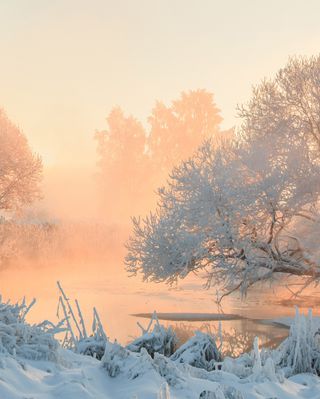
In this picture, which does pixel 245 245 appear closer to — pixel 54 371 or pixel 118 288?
pixel 118 288

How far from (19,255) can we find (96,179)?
3988 cm

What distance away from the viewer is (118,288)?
84.4ft

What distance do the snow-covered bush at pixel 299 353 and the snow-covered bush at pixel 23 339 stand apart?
355cm

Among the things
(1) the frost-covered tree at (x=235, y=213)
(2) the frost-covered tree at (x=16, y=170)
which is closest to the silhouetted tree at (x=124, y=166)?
(2) the frost-covered tree at (x=16, y=170)

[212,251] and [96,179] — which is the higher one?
[96,179]

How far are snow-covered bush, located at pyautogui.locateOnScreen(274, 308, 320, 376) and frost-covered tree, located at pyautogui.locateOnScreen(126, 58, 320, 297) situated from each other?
389 inches

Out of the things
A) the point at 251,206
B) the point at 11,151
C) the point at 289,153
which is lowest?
the point at 251,206

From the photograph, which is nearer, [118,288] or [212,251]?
[212,251]

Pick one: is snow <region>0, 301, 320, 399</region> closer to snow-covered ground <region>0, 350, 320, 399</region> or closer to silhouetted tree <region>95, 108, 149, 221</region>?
snow-covered ground <region>0, 350, 320, 399</region>

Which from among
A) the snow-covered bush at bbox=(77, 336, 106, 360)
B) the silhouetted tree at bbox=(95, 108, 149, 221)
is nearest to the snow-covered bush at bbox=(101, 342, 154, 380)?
the snow-covered bush at bbox=(77, 336, 106, 360)

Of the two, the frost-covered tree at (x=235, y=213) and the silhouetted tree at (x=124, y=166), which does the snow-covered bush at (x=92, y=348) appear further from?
the silhouetted tree at (x=124, y=166)

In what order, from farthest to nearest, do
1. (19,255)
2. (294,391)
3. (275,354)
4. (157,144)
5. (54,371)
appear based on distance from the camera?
(157,144) → (19,255) → (275,354) → (294,391) → (54,371)

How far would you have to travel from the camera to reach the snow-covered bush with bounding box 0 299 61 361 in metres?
5.70

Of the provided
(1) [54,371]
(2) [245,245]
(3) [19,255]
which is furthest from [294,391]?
(3) [19,255]
